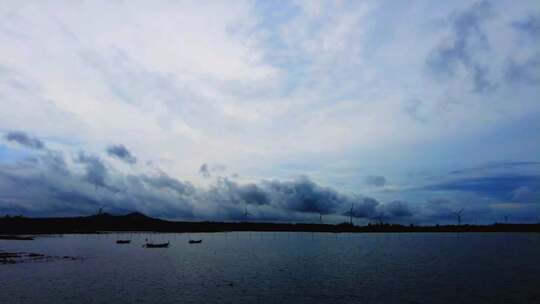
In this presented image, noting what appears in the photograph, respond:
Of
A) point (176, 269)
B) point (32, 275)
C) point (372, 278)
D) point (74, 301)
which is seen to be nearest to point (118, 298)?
point (74, 301)

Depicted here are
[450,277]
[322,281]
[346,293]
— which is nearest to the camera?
[346,293]

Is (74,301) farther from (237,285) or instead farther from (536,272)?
(536,272)

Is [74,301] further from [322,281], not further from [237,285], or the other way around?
[322,281]

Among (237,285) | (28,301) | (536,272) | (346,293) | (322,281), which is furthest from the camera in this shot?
(536,272)

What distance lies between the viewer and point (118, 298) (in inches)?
2153

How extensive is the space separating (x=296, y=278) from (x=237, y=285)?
12.7 metres

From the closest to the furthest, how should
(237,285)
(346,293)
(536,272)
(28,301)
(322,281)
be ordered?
(28,301), (346,293), (237,285), (322,281), (536,272)

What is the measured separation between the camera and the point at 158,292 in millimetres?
59750

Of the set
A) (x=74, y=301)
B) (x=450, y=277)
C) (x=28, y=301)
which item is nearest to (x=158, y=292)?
(x=74, y=301)

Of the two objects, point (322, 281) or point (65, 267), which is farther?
point (65, 267)

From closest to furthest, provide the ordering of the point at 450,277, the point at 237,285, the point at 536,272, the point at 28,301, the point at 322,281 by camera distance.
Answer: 1. the point at 28,301
2. the point at 237,285
3. the point at 322,281
4. the point at 450,277
5. the point at 536,272

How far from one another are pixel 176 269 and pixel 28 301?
1519 inches

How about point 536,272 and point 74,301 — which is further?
point 536,272

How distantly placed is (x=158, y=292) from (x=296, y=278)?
24366 millimetres
